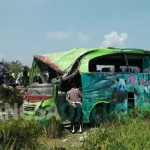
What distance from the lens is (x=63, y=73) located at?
855cm

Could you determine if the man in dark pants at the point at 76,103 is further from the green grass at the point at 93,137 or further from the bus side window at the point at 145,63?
the bus side window at the point at 145,63

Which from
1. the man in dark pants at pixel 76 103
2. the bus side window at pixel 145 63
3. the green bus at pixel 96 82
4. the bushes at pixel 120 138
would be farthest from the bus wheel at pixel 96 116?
the bushes at pixel 120 138

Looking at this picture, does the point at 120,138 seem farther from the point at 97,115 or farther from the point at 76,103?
the point at 97,115

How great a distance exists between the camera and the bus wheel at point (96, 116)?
867 cm

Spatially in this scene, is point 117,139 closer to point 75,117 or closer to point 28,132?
point 28,132

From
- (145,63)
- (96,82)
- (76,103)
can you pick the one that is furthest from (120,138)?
(145,63)

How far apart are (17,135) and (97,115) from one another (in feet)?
11.4

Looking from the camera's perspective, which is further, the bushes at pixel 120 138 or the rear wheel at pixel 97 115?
the rear wheel at pixel 97 115

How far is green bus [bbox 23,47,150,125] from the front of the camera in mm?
8406

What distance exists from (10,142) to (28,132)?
0.44 meters

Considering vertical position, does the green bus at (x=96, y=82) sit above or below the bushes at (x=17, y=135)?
above

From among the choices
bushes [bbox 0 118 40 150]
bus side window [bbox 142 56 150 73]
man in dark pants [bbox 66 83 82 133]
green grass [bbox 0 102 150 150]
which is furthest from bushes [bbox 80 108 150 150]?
bus side window [bbox 142 56 150 73]

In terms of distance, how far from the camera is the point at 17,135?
5809 mm

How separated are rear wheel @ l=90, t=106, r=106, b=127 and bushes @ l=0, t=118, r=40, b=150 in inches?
114
